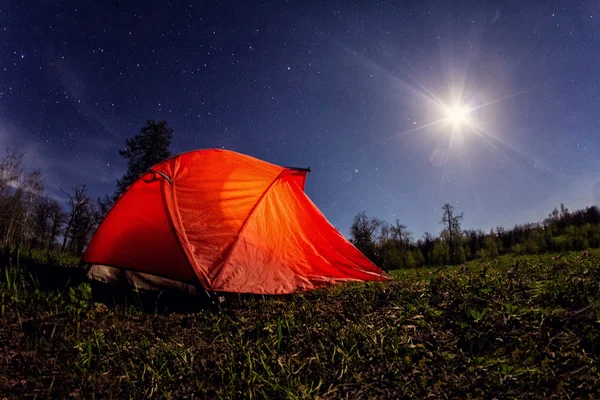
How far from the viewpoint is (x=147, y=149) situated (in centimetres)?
Result: 2805

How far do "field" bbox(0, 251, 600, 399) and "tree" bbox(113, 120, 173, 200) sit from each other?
2580 centimetres

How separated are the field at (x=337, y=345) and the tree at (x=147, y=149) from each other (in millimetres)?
25798

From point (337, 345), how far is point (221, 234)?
2.98 m

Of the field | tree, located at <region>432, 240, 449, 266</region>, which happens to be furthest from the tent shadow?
tree, located at <region>432, 240, 449, 266</region>

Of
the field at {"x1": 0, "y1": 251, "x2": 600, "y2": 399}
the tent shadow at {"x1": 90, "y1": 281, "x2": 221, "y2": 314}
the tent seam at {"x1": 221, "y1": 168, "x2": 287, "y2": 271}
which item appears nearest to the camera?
the field at {"x1": 0, "y1": 251, "x2": 600, "y2": 399}

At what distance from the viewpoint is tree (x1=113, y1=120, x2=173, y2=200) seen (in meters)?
27.2

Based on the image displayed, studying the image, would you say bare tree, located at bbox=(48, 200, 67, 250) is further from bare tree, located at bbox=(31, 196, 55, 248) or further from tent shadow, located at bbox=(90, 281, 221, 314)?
tent shadow, located at bbox=(90, 281, 221, 314)

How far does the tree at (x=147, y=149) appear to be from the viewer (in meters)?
27.2

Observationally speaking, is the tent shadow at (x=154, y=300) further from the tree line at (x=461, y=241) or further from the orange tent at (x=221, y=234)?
the tree line at (x=461, y=241)

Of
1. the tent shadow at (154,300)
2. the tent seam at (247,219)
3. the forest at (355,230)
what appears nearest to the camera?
the tent shadow at (154,300)

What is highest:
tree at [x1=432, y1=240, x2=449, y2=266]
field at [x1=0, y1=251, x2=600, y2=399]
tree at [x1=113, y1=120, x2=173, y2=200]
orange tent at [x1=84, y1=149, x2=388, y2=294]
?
tree at [x1=113, y1=120, x2=173, y2=200]

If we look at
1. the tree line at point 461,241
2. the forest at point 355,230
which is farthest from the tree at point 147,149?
the tree line at point 461,241

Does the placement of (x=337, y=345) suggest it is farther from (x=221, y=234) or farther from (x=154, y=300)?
(x=154, y=300)

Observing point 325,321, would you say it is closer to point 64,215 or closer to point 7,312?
point 7,312
